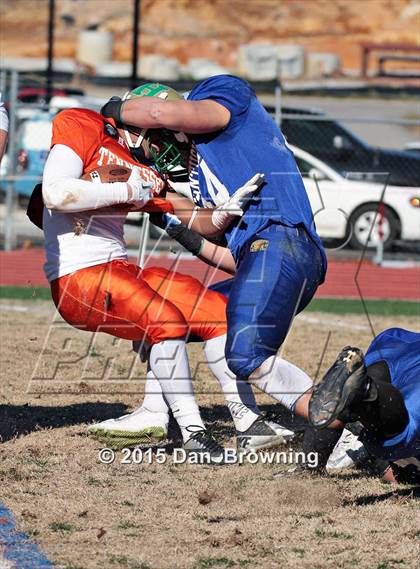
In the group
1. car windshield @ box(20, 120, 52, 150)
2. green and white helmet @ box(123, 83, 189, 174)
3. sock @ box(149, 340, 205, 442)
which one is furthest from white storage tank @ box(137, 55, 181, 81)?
sock @ box(149, 340, 205, 442)

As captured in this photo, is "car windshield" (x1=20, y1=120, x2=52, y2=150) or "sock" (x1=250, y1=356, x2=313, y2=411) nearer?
"sock" (x1=250, y1=356, x2=313, y2=411)

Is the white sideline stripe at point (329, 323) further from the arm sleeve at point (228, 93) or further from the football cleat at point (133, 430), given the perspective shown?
the arm sleeve at point (228, 93)

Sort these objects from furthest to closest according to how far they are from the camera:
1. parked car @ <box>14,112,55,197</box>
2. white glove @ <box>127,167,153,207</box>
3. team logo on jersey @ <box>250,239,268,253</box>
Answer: parked car @ <box>14,112,55,197</box>, white glove @ <box>127,167,153,207</box>, team logo on jersey @ <box>250,239,268,253</box>

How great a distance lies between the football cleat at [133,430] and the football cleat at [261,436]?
451 millimetres

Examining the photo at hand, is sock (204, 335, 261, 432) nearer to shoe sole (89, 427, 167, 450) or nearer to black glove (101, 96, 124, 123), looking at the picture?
shoe sole (89, 427, 167, 450)

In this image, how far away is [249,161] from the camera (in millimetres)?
5375

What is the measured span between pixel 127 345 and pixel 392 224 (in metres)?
6.74

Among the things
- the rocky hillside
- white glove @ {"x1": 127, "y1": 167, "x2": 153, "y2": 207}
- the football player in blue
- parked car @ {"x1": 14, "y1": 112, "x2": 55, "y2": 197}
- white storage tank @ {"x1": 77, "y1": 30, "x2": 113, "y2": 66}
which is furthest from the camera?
the rocky hillside

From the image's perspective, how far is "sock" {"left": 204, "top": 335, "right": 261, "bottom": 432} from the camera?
19.1ft

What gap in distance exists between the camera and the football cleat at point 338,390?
4.62 m

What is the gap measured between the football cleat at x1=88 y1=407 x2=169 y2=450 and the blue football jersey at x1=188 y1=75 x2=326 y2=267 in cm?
114

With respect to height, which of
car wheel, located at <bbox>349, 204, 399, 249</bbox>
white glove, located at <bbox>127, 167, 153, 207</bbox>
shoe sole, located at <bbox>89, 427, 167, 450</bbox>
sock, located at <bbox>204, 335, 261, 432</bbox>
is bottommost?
car wheel, located at <bbox>349, 204, 399, 249</bbox>

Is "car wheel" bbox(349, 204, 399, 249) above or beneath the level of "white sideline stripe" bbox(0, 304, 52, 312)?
beneath

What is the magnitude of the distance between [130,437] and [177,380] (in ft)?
1.49
